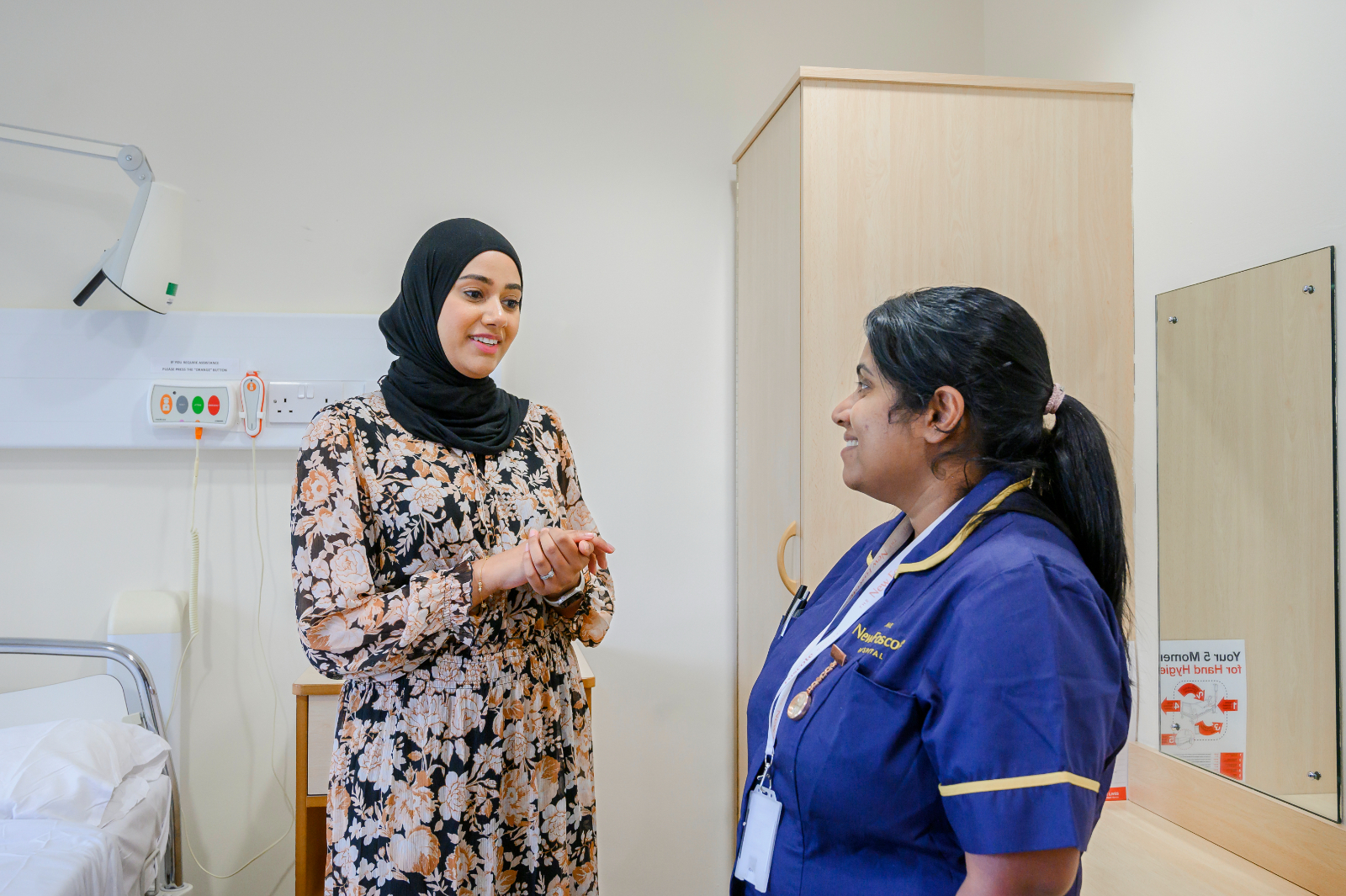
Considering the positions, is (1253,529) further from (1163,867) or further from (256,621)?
(256,621)

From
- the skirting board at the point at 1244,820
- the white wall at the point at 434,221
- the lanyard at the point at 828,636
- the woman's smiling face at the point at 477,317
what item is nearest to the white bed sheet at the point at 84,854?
the white wall at the point at 434,221

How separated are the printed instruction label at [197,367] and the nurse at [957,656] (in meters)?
1.68

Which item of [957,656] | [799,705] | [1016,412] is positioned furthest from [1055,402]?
[799,705]

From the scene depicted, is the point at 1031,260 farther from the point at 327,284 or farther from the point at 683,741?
the point at 327,284

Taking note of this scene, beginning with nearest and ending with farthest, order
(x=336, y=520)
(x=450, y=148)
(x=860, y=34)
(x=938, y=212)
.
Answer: (x=336, y=520) → (x=938, y=212) → (x=450, y=148) → (x=860, y=34)

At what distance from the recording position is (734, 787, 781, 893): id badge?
3.36 ft

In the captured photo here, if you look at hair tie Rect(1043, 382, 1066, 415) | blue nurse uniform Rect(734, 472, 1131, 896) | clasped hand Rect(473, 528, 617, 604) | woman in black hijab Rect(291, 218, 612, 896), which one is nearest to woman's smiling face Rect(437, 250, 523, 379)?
woman in black hijab Rect(291, 218, 612, 896)

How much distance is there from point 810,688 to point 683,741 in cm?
147

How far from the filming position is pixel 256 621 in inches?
87.5

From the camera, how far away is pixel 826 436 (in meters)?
1.88

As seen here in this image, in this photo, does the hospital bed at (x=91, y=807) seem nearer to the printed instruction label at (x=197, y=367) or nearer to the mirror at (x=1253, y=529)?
the printed instruction label at (x=197, y=367)

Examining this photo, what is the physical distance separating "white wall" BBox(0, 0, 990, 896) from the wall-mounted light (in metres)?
0.13

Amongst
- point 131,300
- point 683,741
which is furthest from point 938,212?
point 131,300

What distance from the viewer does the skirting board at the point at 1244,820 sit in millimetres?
1409
